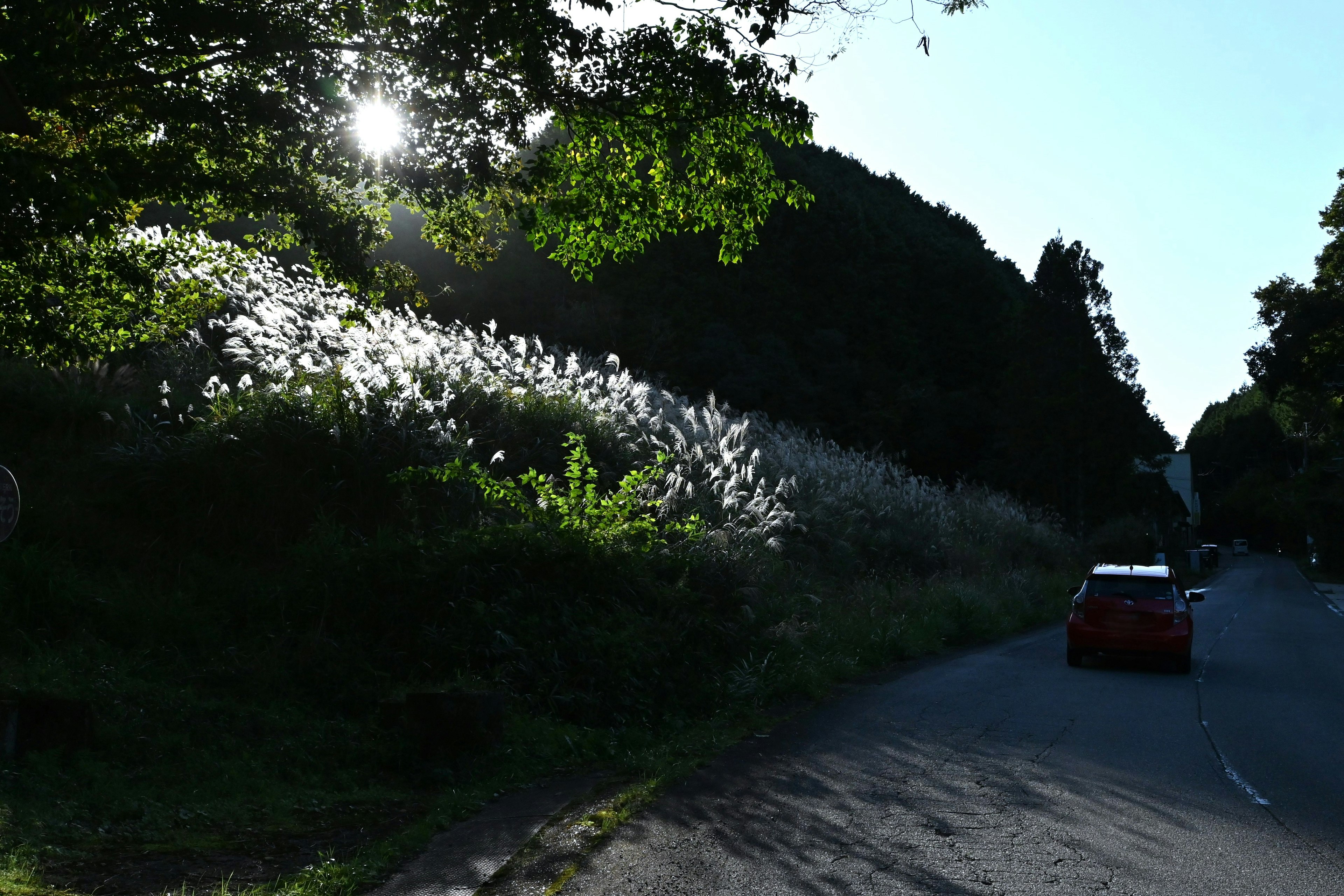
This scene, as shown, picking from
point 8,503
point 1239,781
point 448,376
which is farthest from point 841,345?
point 8,503

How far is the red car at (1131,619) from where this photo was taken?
15.8 m

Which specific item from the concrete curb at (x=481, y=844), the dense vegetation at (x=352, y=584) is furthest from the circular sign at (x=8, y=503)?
the concrete curb at (x=481, y=844)

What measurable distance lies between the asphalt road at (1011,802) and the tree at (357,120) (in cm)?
591

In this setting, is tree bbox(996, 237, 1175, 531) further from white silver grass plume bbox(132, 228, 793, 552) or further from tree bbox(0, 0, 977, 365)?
tree bbox(0, 0, 977, 365)

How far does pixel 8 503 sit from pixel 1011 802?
713 cm

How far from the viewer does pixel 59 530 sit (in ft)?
38.4

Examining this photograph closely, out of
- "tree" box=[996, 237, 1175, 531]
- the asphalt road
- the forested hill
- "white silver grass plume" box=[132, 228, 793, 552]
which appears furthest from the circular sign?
"tree" box=[996, 237, 1175, 531]

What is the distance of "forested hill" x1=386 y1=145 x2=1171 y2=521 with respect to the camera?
46.8 meters

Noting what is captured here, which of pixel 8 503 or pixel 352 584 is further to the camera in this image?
pixel 352 584

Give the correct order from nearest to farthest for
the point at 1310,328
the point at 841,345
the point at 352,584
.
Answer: the point at 352,584, the point at 1310,328, the point at 841,345

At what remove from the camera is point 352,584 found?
10617 mm

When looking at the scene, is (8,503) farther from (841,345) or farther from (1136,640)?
(841,345)

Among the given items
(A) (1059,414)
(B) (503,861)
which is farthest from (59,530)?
(A) (1059,414)

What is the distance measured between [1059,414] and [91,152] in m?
44.8
